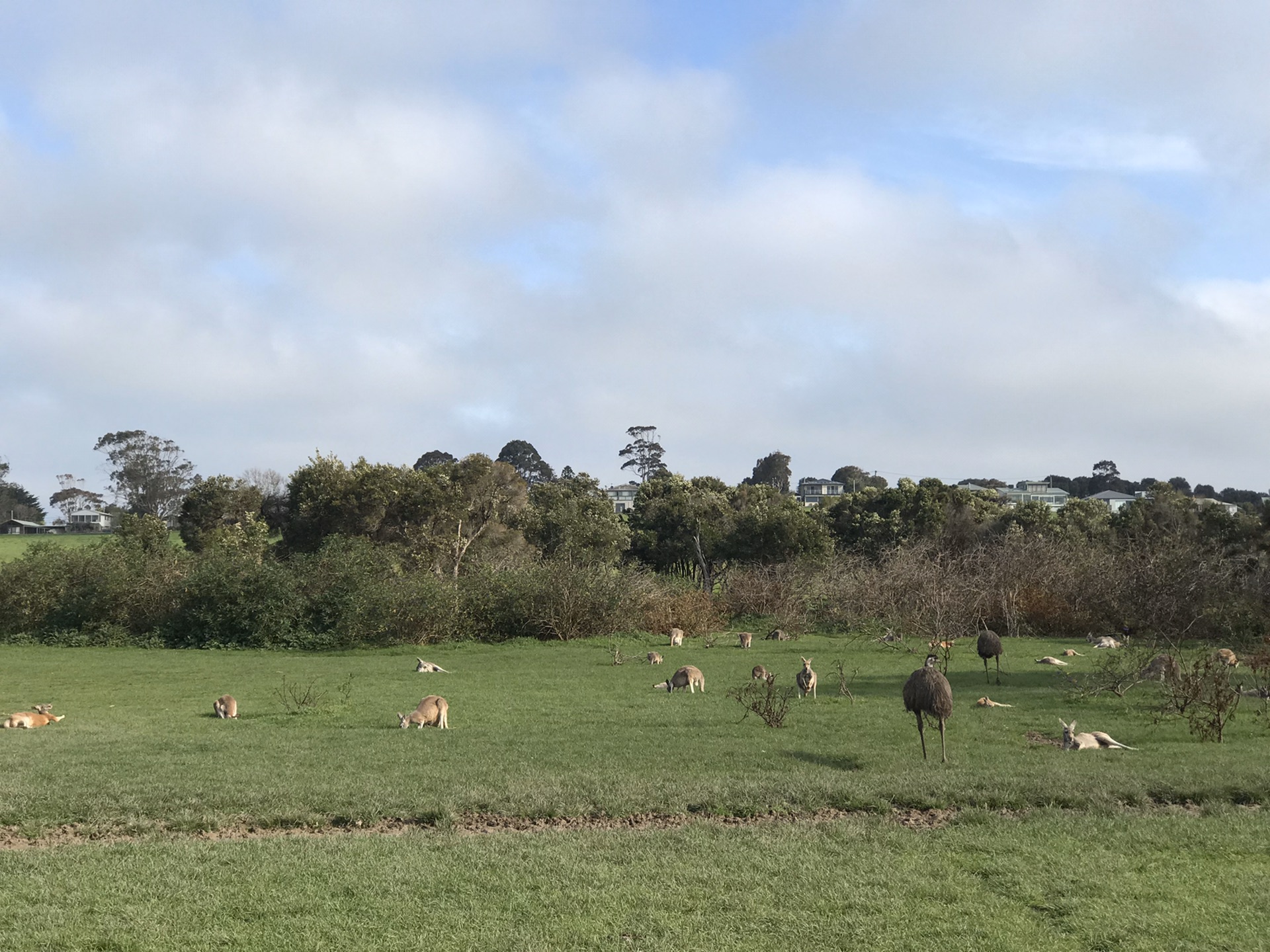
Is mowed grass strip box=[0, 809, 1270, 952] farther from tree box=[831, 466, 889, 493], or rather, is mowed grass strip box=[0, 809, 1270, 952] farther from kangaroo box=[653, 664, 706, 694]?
tree box=[831, 466, 889, 493]

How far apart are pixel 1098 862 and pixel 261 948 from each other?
650 cm

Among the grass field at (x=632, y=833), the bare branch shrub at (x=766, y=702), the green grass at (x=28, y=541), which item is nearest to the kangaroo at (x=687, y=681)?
the bare branch shrub at (x=766, y=702)

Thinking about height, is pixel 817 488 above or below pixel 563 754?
above

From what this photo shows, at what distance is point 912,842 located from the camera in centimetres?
867

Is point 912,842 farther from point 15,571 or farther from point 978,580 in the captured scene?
point 15,571

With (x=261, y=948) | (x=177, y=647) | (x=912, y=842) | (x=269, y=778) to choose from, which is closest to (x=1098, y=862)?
(x=912, y=842)

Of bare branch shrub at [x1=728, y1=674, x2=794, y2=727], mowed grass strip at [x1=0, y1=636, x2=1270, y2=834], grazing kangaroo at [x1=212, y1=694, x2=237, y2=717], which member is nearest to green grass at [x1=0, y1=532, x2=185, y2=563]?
mowed grass strip at [x1=0, y1=636, x2=1270, y2=834]

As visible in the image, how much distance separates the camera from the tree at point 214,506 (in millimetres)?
51969

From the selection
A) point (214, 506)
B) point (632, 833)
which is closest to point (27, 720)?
point (632, 833)

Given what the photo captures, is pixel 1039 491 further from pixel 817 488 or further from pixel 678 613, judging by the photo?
pixel 678 613

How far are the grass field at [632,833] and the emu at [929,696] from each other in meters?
0.62

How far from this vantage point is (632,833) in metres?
9.08

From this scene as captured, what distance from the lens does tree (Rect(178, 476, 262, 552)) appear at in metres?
52.0

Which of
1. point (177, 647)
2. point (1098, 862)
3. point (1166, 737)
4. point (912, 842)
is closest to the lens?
point (1098, 862)
